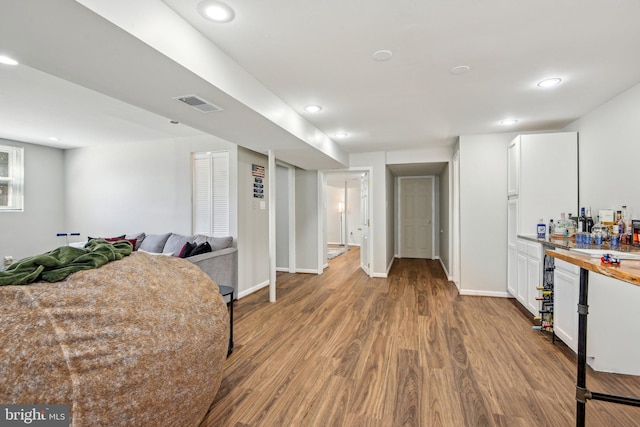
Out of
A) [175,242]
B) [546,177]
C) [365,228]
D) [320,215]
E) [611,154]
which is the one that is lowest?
[175,242]

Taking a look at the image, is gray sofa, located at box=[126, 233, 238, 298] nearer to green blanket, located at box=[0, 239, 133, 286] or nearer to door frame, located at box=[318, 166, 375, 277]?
green blanket, located at box=[0, 239, 133, 286]

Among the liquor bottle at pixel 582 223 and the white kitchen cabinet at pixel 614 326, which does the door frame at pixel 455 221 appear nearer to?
the liquor bottle at pixel 582 223

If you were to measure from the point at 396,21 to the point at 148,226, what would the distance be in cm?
471

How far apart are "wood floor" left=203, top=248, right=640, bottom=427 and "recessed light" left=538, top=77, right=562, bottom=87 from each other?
2325mm

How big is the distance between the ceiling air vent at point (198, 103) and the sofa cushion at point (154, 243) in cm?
272

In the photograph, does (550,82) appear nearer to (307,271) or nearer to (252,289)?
(252,289)

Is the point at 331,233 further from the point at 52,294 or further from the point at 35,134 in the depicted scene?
the point at 52,294

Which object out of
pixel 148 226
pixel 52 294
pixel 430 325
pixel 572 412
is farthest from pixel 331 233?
pixel 52 294

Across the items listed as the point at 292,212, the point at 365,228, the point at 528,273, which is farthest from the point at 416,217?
the point at 528,273

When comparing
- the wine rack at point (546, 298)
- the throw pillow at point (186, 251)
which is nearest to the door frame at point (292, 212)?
the throw pillow at point (186, 251)

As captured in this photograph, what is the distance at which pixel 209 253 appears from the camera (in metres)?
3.70

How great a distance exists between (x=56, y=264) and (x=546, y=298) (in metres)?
3.89

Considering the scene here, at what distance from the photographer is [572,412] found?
1819 mm

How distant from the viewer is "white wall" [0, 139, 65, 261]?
5020 millimetres
